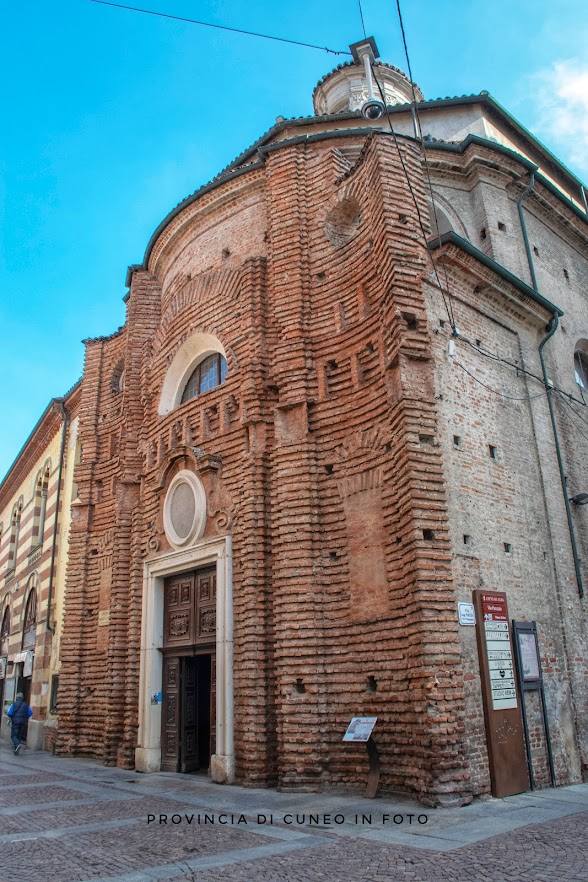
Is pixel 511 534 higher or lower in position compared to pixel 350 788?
higher

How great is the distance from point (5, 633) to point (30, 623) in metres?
4.86

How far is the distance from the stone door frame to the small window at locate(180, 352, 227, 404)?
3263mm

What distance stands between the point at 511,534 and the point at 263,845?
5.55m

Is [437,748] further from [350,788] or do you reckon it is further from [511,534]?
[511,534]

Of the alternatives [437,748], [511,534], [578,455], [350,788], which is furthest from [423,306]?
[350,788]

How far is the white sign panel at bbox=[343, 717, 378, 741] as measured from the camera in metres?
8.25

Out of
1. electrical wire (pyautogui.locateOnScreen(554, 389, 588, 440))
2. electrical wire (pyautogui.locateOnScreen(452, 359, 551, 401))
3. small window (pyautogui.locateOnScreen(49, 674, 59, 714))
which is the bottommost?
small window (pyautogui.locateOnScreen(49, 674, 59, 714))

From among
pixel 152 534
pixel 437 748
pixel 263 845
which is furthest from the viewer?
pixel 152 534

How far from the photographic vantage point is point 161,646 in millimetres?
12586

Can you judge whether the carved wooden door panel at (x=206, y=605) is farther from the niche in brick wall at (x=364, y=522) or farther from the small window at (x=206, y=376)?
the small window at (x=206, y=376)

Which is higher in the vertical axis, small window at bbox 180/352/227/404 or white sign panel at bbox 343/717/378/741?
small window at bbox 180/352/227/404

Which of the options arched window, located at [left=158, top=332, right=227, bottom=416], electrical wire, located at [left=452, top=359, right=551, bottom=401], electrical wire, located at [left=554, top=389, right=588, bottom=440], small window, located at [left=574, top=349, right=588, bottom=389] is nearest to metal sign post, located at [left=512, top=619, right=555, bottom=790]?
electrical wire, located at [left=452, top=359, right=551, bottom=401]

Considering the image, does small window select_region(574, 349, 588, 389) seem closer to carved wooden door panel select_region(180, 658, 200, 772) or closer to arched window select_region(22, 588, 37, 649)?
carved wooden door panel select_region(180, 658, 200, 772)

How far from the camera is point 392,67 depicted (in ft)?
61.9
